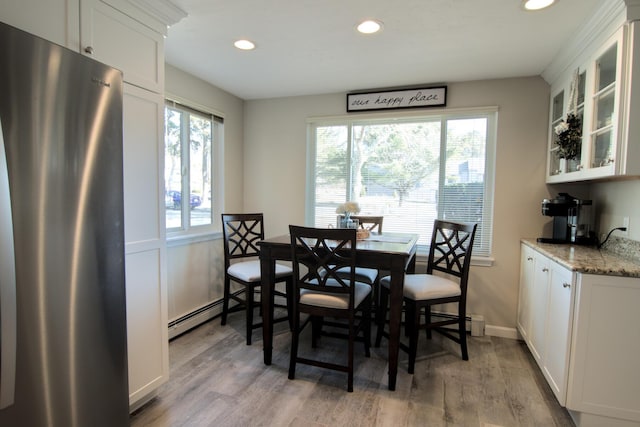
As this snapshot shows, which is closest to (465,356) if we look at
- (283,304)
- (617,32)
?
(283,304)

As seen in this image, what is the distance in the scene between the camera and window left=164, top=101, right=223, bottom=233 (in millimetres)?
2926

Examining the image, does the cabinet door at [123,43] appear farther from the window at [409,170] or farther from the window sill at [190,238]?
the window at [409,170]

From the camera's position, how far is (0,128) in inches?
38.1

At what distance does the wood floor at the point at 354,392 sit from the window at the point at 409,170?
114 centimetres

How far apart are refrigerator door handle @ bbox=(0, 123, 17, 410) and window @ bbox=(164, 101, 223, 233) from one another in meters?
1.75

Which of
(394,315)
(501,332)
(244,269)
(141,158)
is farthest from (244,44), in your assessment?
(501,332)

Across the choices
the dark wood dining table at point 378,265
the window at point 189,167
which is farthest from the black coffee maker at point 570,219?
the window at point 189,167

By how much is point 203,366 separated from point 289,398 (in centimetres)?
77

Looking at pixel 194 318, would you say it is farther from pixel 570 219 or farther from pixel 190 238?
pixel 570 219

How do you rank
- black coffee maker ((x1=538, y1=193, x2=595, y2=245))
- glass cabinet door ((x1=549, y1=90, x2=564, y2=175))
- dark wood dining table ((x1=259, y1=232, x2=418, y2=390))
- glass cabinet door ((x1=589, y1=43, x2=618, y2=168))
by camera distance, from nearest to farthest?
glass cabinet door ((x1=589, y1=43, x2=618, y2=168)) → dark wood dining table ((x1=259, y1=232, x2=418, y2=390)) → black coffee maker ((x1=538, y1=193, x2=595, y2=245)) → glass cabinet door ((x1=549, y1=90, x2=564, y2=175))

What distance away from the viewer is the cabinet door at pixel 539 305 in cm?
224

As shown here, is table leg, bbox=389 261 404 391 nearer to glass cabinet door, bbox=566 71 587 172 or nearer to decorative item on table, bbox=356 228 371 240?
decorative item on table, bbox=356 228 371 240

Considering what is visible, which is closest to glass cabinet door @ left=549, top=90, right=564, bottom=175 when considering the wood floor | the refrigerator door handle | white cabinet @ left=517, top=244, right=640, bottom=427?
white cabinet @ left=517, top=244, right=640, bottom=427

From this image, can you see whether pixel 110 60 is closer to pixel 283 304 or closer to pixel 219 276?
pixel 219 276
